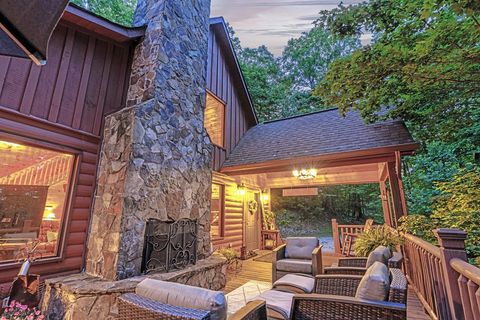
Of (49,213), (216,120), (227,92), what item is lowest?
(49,213)

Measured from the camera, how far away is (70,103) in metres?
3.70

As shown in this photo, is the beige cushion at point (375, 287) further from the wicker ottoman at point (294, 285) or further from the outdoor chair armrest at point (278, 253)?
the outdoor chair armrest at point (278, 253)

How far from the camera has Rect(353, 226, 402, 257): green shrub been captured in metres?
4.13

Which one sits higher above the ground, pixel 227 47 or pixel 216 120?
pixel 227 47

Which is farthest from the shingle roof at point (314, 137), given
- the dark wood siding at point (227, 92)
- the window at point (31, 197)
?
the window at point (31, 197)

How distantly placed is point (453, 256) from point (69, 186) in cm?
A: 474

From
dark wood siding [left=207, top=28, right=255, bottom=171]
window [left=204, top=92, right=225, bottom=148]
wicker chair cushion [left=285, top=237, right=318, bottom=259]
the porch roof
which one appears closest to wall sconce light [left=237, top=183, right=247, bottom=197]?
the porch roof

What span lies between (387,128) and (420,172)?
11.5ft

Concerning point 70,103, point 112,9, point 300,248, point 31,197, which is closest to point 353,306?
point 300,248

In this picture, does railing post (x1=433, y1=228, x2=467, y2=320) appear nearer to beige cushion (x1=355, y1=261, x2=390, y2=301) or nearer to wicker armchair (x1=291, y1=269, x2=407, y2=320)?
wicker armchair (x1=291, y1=269, x2=407, y2=320)

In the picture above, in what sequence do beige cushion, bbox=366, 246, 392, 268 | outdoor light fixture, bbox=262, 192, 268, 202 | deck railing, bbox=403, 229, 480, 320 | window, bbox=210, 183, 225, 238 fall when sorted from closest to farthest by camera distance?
deck railing, bbox=403, 229, 480, 320 → beige cushion, bbox=366, 246, 392, 268 → window, bbox=210, 183, 225, 238 → outdoor light fixture, bbox=262, 192, 268, 202

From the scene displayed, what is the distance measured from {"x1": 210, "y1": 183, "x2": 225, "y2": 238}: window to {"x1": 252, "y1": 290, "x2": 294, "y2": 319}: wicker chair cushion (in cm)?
363

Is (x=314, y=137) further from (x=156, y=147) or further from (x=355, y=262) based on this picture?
(x=156, y=147)

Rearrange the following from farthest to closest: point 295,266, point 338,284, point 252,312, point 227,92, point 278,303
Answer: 1. point 227,92
2. point 295,266
3. point 338,284
4. point 278,303
5. point 252,312
